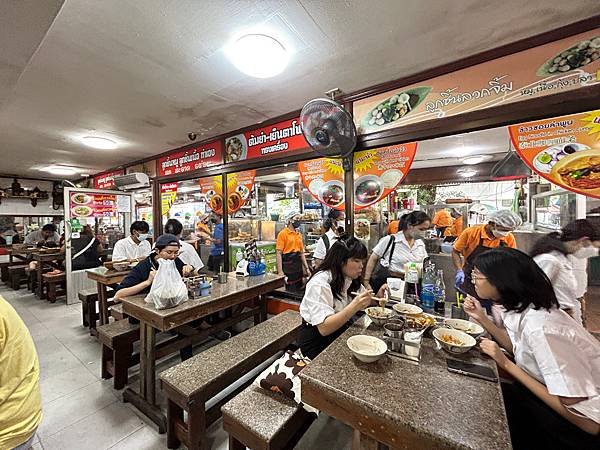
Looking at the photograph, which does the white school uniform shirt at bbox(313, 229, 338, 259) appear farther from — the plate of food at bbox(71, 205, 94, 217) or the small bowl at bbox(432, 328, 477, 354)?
the plate of food at bbox(71, 205, 94, 217)

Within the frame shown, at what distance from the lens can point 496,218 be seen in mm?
2545

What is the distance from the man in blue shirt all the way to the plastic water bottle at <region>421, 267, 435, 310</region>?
327cm

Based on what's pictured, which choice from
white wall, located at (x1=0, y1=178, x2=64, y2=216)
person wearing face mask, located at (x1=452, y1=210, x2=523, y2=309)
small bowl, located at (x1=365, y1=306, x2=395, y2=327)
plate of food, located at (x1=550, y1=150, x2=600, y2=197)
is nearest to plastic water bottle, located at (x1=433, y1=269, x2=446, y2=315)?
person wearing face mask, located at (x1=452, y1=210, x2=523, y2=309)

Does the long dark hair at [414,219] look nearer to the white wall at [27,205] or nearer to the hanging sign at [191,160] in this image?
the hanging sign at [191,160]

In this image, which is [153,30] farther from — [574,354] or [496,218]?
[496,218]

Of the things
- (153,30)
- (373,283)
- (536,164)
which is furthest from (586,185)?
(153,30)

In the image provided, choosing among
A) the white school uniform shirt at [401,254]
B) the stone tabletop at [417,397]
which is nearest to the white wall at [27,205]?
the white school uniform shirt at [401,254]

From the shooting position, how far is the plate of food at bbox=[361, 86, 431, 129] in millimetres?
2535

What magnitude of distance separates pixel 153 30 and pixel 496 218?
339cm

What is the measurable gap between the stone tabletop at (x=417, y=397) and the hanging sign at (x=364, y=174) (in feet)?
6.02

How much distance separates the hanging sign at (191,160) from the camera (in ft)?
14.2

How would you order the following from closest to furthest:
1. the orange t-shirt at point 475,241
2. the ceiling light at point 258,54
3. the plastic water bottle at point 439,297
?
the ceiling light at point 258,54 < the plastic water bottle at point 439,297 < the orange t-shirt at point 475,241

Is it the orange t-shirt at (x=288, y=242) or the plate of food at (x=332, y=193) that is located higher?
the plate of food at (x=332, y=193)

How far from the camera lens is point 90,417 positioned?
2154mm
